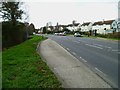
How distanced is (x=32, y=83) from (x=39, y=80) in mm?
597

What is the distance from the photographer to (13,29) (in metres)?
36.8

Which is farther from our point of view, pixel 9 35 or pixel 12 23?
pixel 12 23

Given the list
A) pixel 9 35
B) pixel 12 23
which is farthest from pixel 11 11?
pixel 9 35

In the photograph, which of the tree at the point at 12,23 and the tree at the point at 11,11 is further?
the tree at the point at 11,11

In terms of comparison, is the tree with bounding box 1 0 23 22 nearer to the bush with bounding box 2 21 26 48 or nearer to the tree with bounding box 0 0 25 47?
the tree with bounding box 0 0 25 47

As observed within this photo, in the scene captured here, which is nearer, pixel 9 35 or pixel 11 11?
pixel 9 35

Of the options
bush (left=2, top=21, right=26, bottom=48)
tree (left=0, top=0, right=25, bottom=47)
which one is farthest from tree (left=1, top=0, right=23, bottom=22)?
bush (left=2, top=21, right=26, bottom=48)

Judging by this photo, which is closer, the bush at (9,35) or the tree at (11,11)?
the bush at (9,35)

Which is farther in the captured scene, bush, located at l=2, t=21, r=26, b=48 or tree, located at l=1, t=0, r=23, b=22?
tree, located at l=1, t=0, r=23, b=22

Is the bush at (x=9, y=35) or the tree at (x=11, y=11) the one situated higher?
the tree at (x=11, y=11)

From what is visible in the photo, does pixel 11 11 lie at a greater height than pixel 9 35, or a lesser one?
greater

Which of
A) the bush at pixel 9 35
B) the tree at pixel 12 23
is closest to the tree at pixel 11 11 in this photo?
the tree at pixel 12 23

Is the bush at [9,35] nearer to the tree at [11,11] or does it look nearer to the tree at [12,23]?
the tree at [12,23]

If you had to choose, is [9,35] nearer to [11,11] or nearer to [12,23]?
[12,23]
